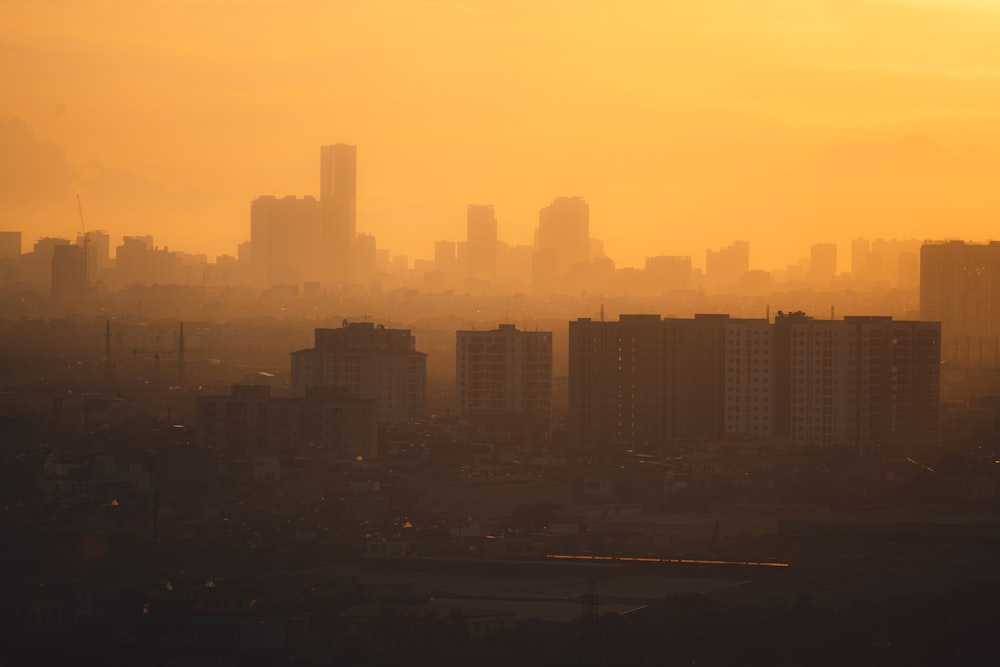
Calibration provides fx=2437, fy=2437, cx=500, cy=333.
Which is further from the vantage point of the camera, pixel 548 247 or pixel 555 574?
pixel 548 247

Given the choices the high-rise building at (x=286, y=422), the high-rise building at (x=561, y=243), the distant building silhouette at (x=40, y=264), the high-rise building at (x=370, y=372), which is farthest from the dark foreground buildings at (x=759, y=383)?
the high-rise building at (x=561, y=243)

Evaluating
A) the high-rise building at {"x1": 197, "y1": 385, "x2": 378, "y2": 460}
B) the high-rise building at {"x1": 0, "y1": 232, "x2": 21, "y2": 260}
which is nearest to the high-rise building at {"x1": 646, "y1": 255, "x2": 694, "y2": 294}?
the high-rise building at {"x1": 0, "y1": 232, "x2": 21, "y2": 260}

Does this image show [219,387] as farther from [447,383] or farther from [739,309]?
[739,309]

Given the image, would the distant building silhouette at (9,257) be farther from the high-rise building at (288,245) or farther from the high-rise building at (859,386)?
the high-rise building at (288,245)

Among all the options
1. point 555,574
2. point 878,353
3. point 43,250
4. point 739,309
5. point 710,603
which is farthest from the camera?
point 739,309

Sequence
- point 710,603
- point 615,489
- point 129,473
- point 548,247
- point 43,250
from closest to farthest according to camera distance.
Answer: point 710,603, point 129,473, point 615,489, point 43,250, point 548,247

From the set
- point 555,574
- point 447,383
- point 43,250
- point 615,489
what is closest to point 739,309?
point 447,383

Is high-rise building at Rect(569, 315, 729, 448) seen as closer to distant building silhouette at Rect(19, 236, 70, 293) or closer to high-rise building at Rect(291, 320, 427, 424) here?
high-rise building at Rect(291, 320, 427, 424)
